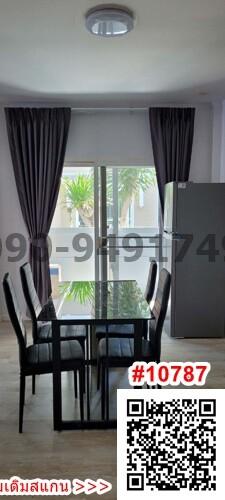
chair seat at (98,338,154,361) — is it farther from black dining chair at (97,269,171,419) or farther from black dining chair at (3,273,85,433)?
black dining chair at (3,273,85,433)

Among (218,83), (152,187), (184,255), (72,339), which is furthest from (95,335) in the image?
(218,83)

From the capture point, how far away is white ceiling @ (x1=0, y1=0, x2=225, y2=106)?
7.43 feet

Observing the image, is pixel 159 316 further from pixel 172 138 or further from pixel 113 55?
pixel 172 138

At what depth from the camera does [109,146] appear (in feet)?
14.5

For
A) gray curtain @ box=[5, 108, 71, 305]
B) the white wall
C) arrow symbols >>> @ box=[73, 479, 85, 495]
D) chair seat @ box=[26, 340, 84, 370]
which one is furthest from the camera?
the white wall

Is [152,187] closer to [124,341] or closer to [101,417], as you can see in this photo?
[124,341]

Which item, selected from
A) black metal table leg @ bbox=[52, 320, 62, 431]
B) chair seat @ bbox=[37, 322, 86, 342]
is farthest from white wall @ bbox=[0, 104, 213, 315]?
black metal table leg @ bbox=[52, 320, 62, 431]

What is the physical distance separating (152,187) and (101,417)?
288 centimetres

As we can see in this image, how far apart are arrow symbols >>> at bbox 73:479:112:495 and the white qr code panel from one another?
416 mm

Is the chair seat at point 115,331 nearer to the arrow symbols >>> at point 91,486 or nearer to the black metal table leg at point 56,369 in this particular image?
the black metal table leg at point 56,369

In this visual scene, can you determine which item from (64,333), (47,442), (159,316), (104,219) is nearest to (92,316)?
(159,316)

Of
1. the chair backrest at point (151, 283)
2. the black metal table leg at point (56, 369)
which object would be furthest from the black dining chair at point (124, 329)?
the black metal table leg at point (56, 369)

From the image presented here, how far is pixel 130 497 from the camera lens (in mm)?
1498

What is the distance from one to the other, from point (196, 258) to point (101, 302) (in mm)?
1605
